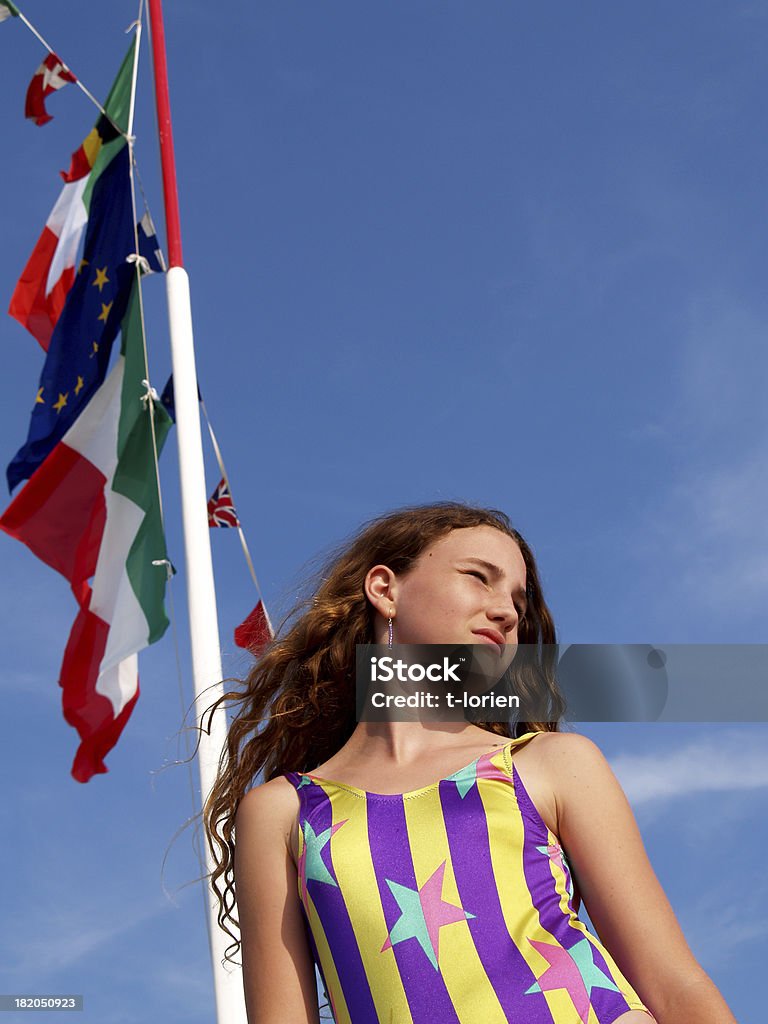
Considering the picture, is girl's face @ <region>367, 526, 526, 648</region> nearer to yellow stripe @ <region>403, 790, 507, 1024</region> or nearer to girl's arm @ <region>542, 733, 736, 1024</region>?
girl's arm @ <region>542, 733, 736, 1024</region>

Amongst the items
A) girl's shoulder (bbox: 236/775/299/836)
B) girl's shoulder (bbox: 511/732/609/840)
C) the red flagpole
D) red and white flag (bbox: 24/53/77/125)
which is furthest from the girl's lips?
red and white flag (bbox: 24/53/77/125)

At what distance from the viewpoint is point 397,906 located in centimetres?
230

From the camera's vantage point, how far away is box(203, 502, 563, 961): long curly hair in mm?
2938

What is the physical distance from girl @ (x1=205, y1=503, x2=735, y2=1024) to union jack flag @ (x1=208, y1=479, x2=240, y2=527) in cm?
508

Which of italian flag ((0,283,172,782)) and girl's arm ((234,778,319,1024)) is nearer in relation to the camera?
girl's arm ((234,778,319,1024))

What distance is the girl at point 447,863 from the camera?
2.19m

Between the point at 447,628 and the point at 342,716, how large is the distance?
384 mm

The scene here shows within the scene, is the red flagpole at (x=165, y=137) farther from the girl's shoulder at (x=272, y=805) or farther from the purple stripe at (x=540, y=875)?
the purple stripe at (x=540, y=875)

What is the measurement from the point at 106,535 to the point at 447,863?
18.8 feet

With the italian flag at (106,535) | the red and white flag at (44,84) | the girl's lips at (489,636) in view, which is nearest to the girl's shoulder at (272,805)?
the girl's lips at (489,636)

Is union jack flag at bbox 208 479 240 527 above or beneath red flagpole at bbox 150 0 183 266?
beneath

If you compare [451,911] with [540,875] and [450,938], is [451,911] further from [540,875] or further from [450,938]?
[540,875]

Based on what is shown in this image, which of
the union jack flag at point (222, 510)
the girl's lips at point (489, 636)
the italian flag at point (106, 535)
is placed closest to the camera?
the girl's lips at point (489, 636)

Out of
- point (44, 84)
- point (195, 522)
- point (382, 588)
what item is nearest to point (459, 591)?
point (382, 588)
